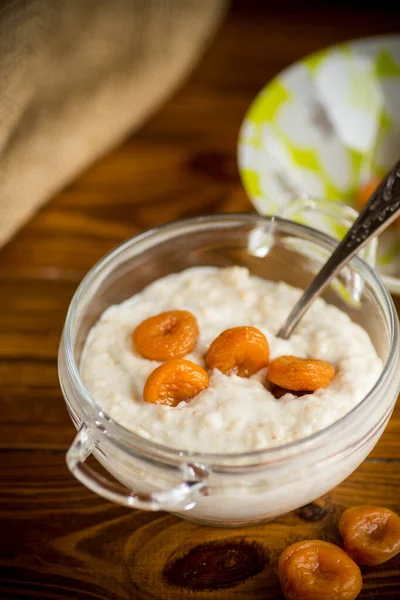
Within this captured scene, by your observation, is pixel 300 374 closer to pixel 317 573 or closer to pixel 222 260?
pixel 317 573

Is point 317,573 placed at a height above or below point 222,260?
below

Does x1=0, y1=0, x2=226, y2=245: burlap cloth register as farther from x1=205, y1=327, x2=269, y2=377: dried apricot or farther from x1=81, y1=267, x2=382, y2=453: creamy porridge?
x1=205, y1=327, x2=269, y2=377: dried apricot

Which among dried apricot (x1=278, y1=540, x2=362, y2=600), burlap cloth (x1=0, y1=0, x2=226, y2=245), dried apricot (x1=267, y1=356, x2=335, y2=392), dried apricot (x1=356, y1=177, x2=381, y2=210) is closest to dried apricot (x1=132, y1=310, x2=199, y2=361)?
dried apricot (x1=267, y1=356, x2=335, y2=392)

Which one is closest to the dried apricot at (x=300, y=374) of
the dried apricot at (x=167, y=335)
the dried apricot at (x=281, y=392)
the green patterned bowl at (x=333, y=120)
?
the dried apricot at (x=281, y=392)

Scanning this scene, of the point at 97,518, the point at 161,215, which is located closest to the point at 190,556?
the point at 97,518

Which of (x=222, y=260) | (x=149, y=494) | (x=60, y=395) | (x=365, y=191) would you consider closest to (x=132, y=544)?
(x=149, y=494)

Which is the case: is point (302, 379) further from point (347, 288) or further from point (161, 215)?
point (161, 215)
